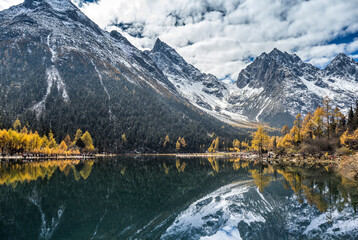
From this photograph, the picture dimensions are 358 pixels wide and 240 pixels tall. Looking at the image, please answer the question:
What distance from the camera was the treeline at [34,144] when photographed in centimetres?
8344

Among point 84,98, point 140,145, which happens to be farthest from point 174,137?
point 84,98

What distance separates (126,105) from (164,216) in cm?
18670

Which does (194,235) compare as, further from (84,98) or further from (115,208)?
(84,98)

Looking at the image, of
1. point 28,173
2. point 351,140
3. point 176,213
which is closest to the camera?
point 176,213

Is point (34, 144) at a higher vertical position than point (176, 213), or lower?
lower

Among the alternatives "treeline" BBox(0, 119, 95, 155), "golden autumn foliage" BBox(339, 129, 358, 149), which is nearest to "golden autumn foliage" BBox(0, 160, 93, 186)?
"treeline" BBox(0, 119, 95, 155)

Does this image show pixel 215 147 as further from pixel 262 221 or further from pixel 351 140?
pixel 262 221

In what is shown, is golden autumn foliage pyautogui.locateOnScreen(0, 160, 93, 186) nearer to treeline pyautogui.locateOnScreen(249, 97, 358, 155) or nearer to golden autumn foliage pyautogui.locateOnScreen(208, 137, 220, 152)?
treeline pyautogui.locateOnScreen(249, 97, 358, 155)

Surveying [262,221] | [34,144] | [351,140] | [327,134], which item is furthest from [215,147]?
[262,221]

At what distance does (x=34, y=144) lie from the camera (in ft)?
309

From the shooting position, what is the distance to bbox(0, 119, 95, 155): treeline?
83.4m

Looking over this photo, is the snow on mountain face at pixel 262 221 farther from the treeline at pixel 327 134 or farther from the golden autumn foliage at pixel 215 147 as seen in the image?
the golden autumn foliage at pixel 215 147

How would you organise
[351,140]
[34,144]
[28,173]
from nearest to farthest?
[28,173] < [351,140] < [34,144]

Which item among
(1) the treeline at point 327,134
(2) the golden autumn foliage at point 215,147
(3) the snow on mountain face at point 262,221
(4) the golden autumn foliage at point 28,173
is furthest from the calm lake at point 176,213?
(2) the golden autumn foliage at point 215,147
